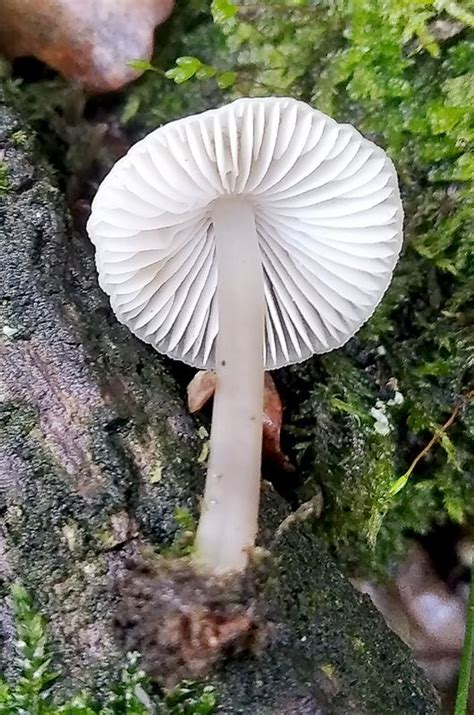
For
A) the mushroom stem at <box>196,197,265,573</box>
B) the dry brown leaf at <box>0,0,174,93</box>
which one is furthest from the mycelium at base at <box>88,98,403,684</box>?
the dry brown leaf at <box>0,0,174,93</box>

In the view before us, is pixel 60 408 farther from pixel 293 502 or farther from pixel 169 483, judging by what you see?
pixel 293 502

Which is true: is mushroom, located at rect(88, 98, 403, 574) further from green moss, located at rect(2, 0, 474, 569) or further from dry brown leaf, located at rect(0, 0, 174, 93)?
dry brown leaf, located at rect(0, 0, 174, 93)

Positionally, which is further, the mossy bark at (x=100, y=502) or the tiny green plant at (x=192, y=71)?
the tiny green plant at (x=192, y=71)

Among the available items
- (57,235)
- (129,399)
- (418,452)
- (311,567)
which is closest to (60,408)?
(129,399)

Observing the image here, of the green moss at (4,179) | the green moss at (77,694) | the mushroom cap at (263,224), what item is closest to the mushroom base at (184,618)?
the green moss at (77,694)

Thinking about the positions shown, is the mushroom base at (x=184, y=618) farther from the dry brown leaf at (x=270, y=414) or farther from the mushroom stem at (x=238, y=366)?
the dry brown leaf at (x=270, y=414)
